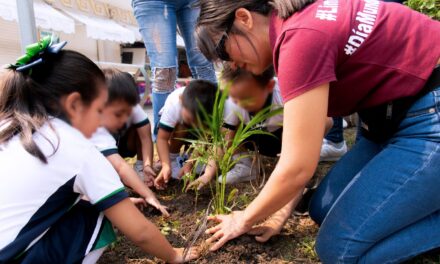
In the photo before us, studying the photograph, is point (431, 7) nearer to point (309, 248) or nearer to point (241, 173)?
point (241, 173)

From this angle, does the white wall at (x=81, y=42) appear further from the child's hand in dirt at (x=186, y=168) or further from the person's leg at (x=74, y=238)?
the person's leg at (x=74, y=238)

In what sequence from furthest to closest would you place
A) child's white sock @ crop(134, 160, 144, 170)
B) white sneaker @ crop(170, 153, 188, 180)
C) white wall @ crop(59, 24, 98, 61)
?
white wall @ crop(59, 24, 98, 61), child's white sock @ crop(134, 160, 144, 170), white sneaker @ crop(170, 153, 188, 180)

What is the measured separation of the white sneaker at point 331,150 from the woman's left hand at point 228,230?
1.21 meters

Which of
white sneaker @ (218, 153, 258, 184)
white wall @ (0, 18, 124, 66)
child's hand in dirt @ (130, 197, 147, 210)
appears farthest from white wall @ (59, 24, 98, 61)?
child's hand in dirt @ (130, 197, 147, 210)

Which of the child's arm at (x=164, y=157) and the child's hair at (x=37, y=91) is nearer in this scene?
the child's hair at (x=37, y=91)

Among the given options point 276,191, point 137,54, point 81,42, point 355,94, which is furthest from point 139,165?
point 137,54

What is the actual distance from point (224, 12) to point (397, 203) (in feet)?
2.72

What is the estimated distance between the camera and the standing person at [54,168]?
927 millimetres

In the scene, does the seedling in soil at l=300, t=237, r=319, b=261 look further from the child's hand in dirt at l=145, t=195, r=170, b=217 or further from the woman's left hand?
the child's hand in dirt at l=145, t=195, r=170, b=217

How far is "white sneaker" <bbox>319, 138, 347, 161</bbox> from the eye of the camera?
234cm

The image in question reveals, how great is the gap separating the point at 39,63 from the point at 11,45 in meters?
7.71

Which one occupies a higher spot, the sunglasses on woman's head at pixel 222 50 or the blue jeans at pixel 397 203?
the sunglasses on woman's head at pixel 222 50

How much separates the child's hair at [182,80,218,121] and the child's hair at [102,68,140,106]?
0.29m

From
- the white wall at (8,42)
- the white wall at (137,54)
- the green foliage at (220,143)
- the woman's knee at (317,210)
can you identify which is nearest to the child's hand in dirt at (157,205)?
the green foliage at (220,143)
